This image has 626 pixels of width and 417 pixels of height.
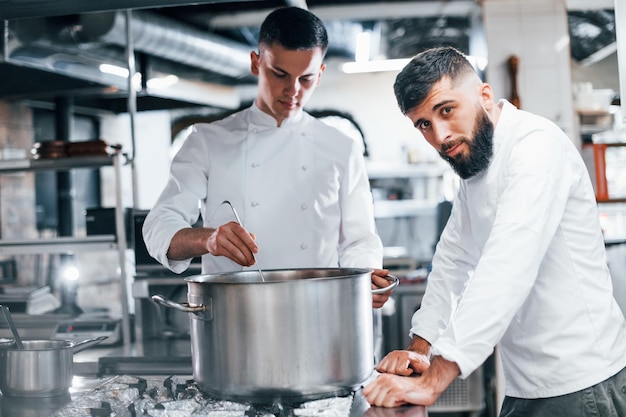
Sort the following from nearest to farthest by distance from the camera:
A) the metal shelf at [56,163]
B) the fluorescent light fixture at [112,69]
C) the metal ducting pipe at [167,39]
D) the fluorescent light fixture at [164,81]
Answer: the metal shelf at [56,163], the metal ducting pipe at [167,39], the fluorescent light fixture at [112,69], the fluorescent light fixture at [164,81]

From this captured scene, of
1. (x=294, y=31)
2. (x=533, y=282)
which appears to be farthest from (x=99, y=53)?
(x=533, y=282)

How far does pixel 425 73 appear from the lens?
1548mm

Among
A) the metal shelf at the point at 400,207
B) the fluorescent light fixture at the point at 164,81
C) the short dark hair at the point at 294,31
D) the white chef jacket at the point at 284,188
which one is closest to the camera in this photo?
the short dark hair at the point at 294,31

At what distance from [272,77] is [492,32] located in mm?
3128

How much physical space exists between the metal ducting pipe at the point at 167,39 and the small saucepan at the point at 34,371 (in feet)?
10.8

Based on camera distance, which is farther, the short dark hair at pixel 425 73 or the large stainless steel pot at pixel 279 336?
the short dark hair at pixel 425 73

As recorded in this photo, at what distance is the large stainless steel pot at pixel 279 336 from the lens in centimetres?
122

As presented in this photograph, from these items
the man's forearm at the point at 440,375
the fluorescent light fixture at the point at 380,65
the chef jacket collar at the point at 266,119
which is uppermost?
the fluorescent light fixture at the point at 380,65

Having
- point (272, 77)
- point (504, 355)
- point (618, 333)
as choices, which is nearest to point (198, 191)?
point (272, 77)

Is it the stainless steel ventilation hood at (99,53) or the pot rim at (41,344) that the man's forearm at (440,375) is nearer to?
the pot rim at (41,344)

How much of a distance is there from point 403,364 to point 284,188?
84 cm

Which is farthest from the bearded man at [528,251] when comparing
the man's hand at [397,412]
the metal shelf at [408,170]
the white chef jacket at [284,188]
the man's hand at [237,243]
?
the metal shelf at [408,170]

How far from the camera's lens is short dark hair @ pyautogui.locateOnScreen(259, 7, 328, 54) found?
188 cm

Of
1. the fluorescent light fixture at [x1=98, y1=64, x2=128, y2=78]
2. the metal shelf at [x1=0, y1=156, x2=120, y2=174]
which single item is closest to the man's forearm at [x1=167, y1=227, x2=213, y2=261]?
the metal shelf at [x1=0, y1=156, x2=120, y2=174]
